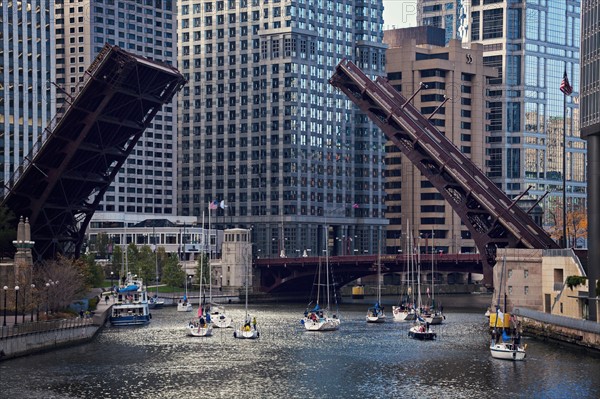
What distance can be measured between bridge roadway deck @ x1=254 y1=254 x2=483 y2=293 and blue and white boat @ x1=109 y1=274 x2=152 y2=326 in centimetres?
3167

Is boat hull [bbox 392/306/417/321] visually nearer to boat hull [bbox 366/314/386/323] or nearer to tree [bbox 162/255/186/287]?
boat hull [bbox 366/314/386/323]

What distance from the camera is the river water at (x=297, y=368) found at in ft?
207

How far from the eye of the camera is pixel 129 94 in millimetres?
83438

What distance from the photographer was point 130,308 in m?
103

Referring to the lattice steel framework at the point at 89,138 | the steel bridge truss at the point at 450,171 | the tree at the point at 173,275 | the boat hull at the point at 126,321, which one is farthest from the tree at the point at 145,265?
the lattice steel framework at the point at 89,138

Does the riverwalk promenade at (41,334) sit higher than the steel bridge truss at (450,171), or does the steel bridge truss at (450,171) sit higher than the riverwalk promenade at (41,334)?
the steel bridge truss at (450,171)

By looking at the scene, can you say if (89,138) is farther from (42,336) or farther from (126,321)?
(126,321)

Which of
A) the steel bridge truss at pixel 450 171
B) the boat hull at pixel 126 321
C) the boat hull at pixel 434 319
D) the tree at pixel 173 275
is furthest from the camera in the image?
the tree at pixel 173 275

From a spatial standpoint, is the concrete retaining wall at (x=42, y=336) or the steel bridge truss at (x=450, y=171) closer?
the concrete retaining wall at (x=42, y=336)

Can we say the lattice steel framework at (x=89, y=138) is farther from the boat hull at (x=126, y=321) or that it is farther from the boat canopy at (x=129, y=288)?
the boat canopy at (x=129, y=288)

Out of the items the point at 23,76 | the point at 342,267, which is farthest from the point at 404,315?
the point at 23,76

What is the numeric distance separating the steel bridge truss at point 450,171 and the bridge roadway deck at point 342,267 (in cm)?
1920

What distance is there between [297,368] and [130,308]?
32.4 metres

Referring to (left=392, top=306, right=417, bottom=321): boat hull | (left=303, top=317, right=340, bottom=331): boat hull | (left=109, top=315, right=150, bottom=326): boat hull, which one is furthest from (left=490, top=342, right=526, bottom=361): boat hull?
(left=392, top=306, right=417, bottom=321): boat hull
